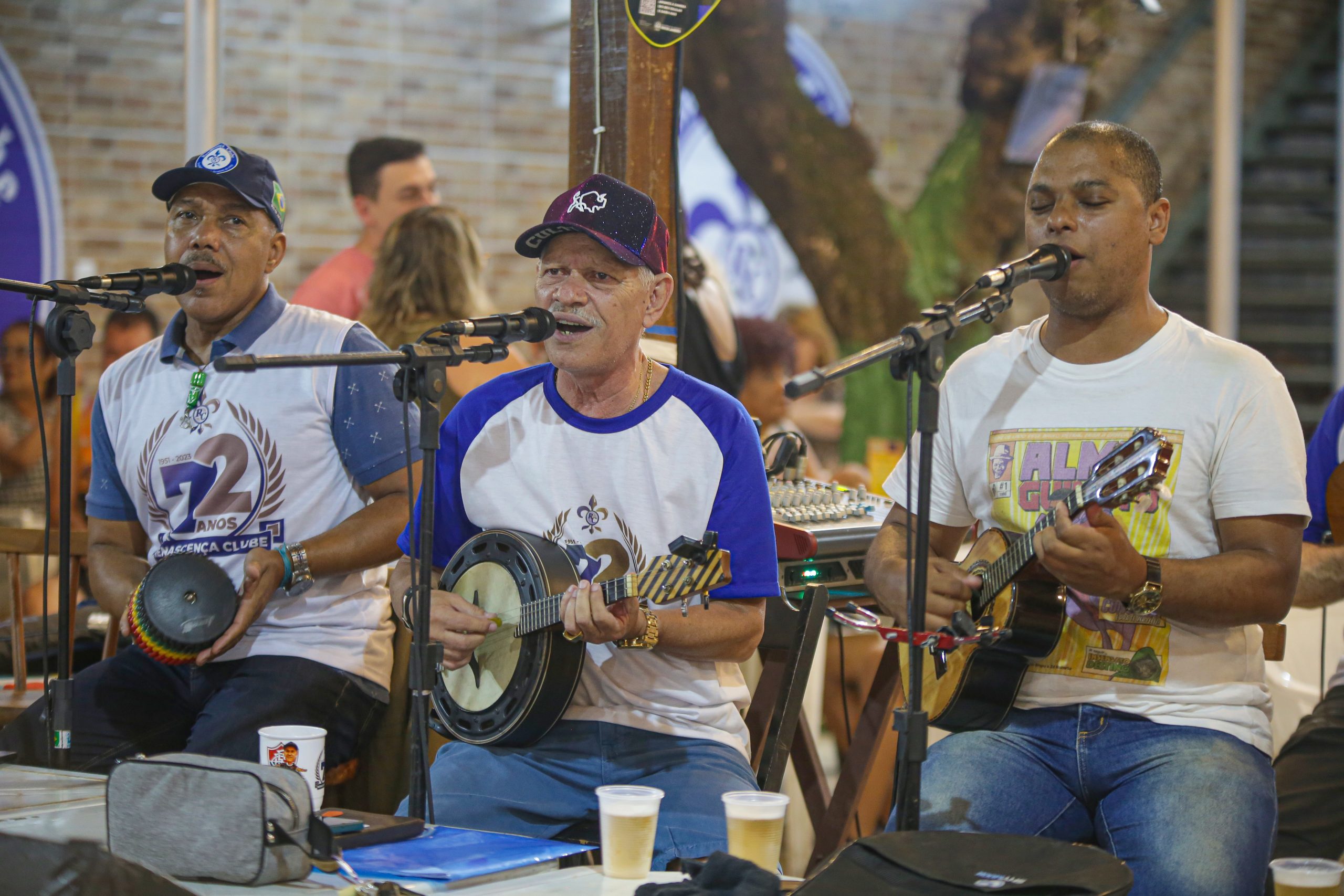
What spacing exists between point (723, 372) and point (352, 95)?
2.60m

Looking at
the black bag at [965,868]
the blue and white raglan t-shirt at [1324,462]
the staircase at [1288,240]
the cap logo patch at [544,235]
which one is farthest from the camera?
the staircase at [1288,240]

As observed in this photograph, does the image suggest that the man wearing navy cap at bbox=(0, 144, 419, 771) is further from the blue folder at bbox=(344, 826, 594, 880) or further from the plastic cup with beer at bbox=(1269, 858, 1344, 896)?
the plastic cup with beer at bbox=(1269, 858, 1344, 896)

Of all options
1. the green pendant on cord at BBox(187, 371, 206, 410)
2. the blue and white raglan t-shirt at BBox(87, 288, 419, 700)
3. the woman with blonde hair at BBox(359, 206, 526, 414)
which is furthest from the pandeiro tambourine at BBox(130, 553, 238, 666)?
the woman with blonde hair at BBox(359, 206, 526, 414)

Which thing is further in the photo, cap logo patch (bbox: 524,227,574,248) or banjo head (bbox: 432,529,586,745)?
cap logo patch (bbox: 524,227,574,248)

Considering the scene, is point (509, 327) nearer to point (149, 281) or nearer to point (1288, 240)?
point (149, 281)

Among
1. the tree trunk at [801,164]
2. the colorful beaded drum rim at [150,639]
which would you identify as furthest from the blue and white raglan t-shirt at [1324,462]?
the tree trunk at [801,164]

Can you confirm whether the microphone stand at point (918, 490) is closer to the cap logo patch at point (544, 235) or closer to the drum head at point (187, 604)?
the cap logo patch at point (544, 235)

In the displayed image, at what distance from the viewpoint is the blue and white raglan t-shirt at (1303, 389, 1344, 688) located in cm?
341

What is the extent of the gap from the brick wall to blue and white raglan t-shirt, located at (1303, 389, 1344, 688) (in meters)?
4.52

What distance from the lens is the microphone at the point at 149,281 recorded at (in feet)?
9.31

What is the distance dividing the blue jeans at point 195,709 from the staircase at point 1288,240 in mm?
6811

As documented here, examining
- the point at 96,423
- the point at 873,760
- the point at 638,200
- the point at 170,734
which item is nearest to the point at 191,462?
the point at 96,423

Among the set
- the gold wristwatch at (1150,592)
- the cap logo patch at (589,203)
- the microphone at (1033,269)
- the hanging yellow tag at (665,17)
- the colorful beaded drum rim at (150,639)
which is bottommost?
the colorful beaded drum rim at (150,639)

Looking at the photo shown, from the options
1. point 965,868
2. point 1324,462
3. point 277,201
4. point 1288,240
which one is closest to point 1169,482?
point 965,868
